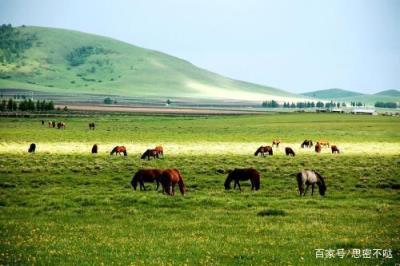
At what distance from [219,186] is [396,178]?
11.1 m

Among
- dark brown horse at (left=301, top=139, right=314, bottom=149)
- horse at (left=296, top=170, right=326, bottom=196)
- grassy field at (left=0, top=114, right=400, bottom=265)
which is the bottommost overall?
dark brown horse at (left=301, top=139, right=314, bottom=149)

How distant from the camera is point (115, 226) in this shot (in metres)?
19.3

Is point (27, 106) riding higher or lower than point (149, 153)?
higher

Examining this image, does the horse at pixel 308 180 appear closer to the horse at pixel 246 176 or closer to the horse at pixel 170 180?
the horse at pixel 246 176

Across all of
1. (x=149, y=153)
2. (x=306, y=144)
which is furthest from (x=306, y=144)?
(x=149, y=153)

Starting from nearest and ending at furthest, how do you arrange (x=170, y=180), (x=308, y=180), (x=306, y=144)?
(x=170, y=180), (x=308, y=180), (x=306, y=144)

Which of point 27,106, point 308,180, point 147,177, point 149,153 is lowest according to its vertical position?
point 149,153

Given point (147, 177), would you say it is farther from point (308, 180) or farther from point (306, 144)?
point (306, 144)

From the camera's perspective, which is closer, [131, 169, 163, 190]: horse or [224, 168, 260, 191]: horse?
[131, 169, 163, 190]: horse

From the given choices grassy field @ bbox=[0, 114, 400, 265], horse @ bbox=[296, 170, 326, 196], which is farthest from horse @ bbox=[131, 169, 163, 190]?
horse @ bbox=[296, 170, 326, 196]

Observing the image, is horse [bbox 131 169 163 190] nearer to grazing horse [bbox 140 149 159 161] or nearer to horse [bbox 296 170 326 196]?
horse [bbox 296 170 326 196]

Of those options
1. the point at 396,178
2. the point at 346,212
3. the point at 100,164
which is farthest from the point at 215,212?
the point at 100,164

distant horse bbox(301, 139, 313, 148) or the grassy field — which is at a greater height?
Result: the grassy field

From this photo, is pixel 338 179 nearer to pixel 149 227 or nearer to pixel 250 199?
pixel 250 199
